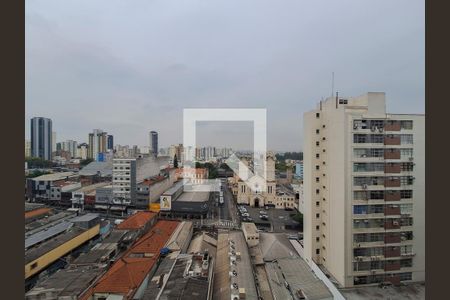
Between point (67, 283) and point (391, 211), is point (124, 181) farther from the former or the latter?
point (391, 211)

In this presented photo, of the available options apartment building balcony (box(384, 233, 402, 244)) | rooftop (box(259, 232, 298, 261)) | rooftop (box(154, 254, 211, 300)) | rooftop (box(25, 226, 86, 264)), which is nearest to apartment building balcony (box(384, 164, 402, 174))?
apartment building balcony (box(384, 233, 402, 244))

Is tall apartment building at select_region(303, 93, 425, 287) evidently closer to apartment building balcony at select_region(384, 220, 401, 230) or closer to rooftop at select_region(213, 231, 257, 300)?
apartment building balcony at select_region(384, 220, 401, 230)

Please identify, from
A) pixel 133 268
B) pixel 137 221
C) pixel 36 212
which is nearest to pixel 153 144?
pixel 137 221

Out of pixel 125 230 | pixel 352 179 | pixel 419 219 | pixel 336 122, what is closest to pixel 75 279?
pixel 125 230

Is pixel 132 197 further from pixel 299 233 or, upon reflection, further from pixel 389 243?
pixel 389 243

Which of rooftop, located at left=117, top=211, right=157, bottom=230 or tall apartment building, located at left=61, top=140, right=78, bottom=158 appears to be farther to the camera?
tall apartment building, located at left=61, top=140, right=78, bottom=158

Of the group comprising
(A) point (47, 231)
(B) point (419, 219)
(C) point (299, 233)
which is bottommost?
(C) point (299, 233)

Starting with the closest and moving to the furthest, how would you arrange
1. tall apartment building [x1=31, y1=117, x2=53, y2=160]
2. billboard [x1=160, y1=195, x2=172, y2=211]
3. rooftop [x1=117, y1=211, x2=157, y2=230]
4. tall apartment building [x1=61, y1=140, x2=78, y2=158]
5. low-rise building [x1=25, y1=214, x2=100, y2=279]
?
low-rise building [x1=25, y1=214, x2=100, y2=279] → rooftop [x1=117, y1=211, x2=157, y2=230] → billboard [x1=160, y1=195, x2=172, y2=211] → tall apartment building [x1=31, y1=117, x2=53, y2=160] → tall apartment building [x1=61, y1=140, x2=78, y2=158]
